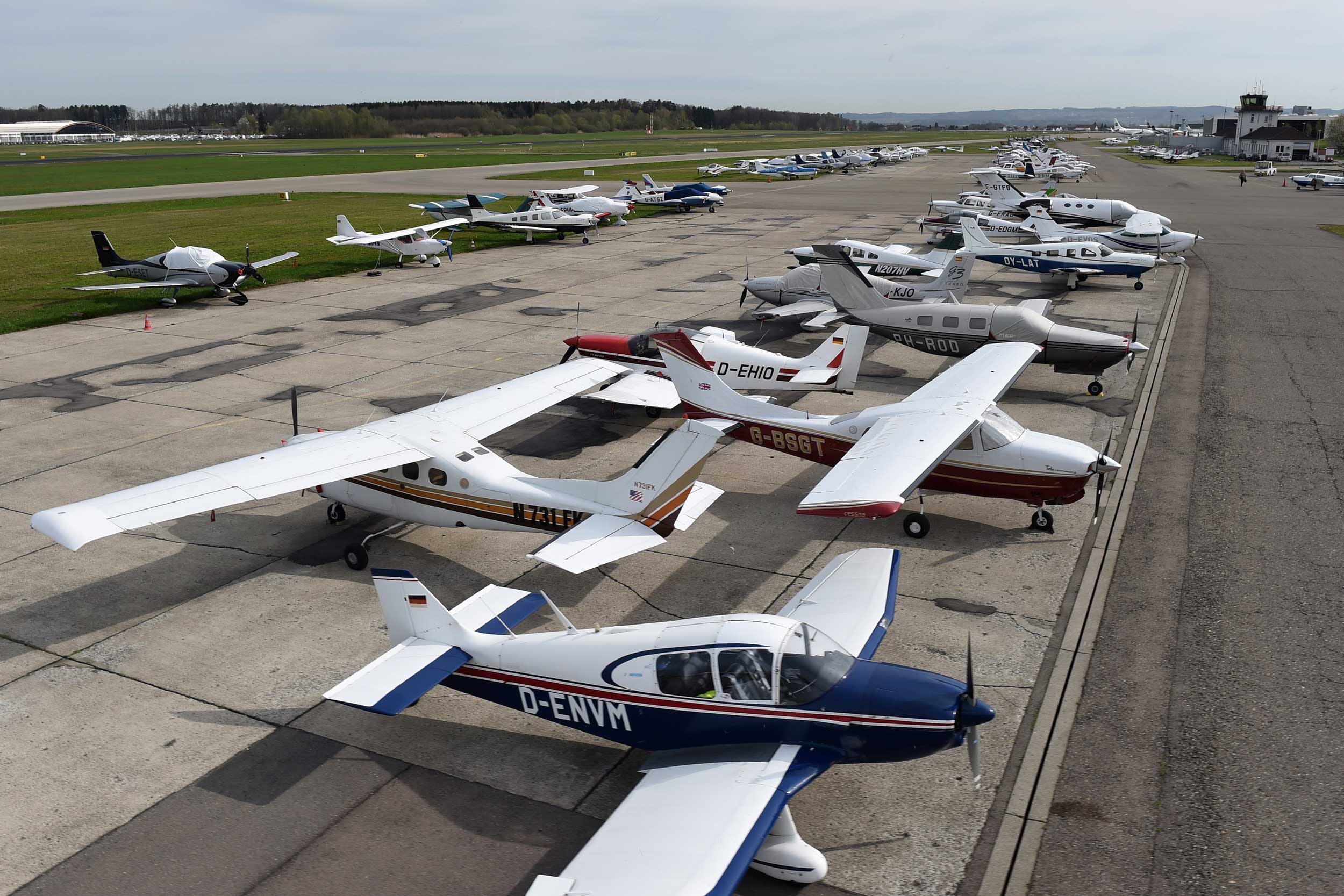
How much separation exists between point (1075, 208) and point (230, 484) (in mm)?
49363

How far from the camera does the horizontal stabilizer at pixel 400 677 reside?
8.47 meters

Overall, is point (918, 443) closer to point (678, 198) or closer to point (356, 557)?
→ point (356, 557)

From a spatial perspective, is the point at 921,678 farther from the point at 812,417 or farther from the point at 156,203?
the point at 156,203

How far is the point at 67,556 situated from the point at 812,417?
12186 mm

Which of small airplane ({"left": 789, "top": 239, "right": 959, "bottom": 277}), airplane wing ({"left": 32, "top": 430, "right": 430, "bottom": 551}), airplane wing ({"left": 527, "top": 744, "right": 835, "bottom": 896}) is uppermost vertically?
small airplane ({"left": 789, "top": 239, "right": 959, "bottom": 277})

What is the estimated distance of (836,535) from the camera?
14859 millimetres

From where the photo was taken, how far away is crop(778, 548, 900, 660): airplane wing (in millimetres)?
9250

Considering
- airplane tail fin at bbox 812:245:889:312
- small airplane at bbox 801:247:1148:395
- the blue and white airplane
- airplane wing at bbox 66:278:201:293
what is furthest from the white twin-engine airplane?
the blue and white airplane

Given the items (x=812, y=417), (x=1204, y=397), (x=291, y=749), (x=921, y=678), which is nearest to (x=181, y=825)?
(x=291, y=749)

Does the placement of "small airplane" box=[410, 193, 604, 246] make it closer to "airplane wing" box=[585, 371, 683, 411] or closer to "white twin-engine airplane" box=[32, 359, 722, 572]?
"airplane wing" box=[585, 371, 683, 411]

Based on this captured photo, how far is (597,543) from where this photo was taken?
11.5 m

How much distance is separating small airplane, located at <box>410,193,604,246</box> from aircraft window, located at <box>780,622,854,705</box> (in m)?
44.7

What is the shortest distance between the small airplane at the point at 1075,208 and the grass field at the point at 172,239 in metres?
23.9

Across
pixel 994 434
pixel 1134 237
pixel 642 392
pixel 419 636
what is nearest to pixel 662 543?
pixel 419 636
